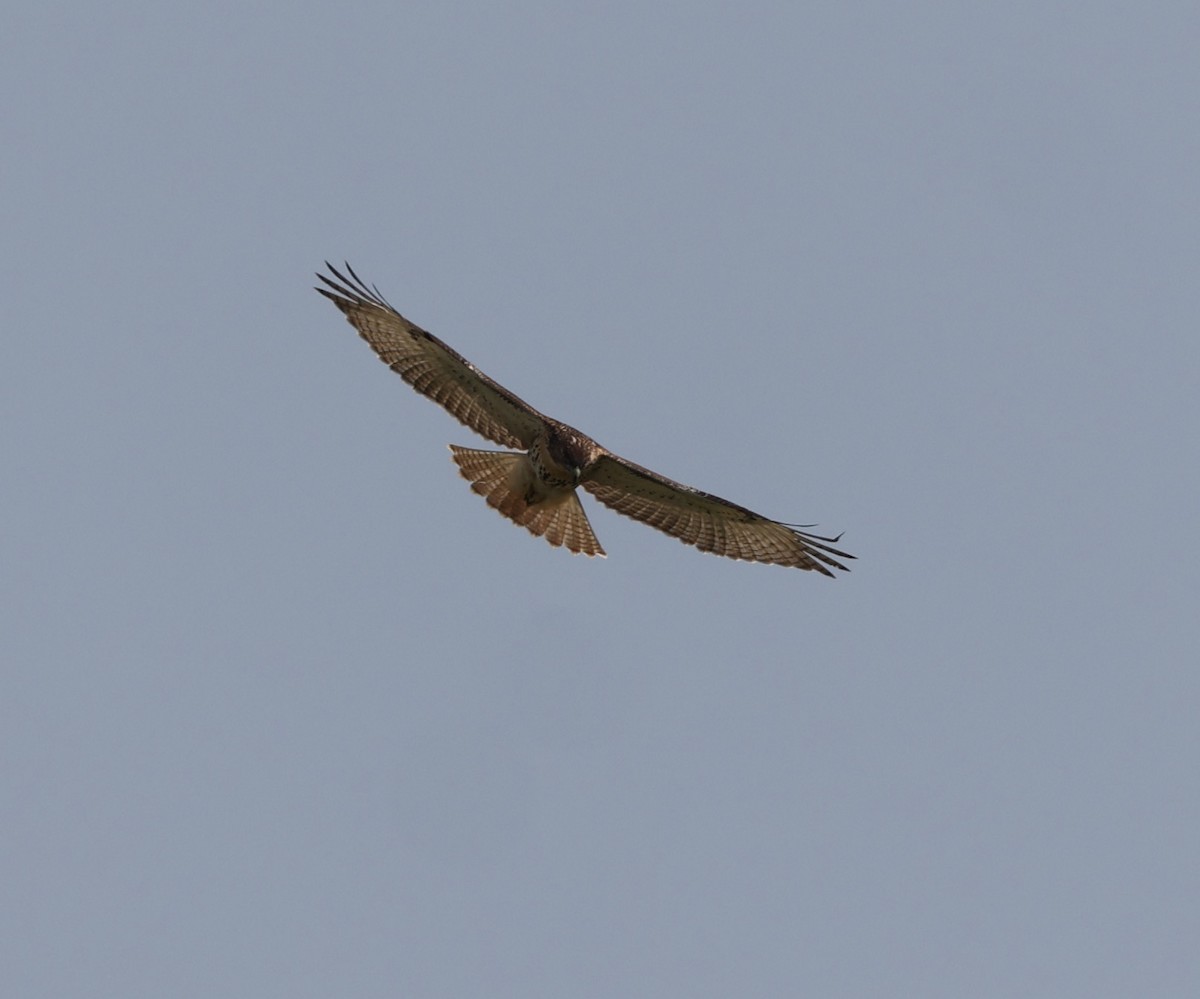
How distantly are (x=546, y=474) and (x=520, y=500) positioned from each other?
0.54 metres

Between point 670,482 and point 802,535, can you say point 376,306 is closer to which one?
point 670,482

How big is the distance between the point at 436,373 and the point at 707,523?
10.9 ft

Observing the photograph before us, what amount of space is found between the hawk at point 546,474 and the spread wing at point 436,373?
10 millimetres

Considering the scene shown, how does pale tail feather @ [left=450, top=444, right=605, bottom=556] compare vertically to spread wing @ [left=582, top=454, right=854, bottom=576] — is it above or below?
below

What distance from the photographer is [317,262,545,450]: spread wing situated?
19703 millimetres

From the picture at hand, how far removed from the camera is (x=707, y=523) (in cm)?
2069

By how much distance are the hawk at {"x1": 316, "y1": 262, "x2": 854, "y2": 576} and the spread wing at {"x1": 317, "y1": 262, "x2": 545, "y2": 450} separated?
0.01 m

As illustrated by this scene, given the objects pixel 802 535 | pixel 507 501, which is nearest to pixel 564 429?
pixel 507 501

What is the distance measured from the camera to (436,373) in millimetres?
20047

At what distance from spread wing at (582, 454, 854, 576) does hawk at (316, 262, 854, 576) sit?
0.01 m

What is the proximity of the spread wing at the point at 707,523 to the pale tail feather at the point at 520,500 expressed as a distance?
0.44 meters

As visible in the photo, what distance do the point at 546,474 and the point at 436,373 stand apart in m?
1.57

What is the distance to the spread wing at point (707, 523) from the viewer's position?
20281 mm

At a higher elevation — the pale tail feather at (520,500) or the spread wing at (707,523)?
the spread wing at (707,523)
